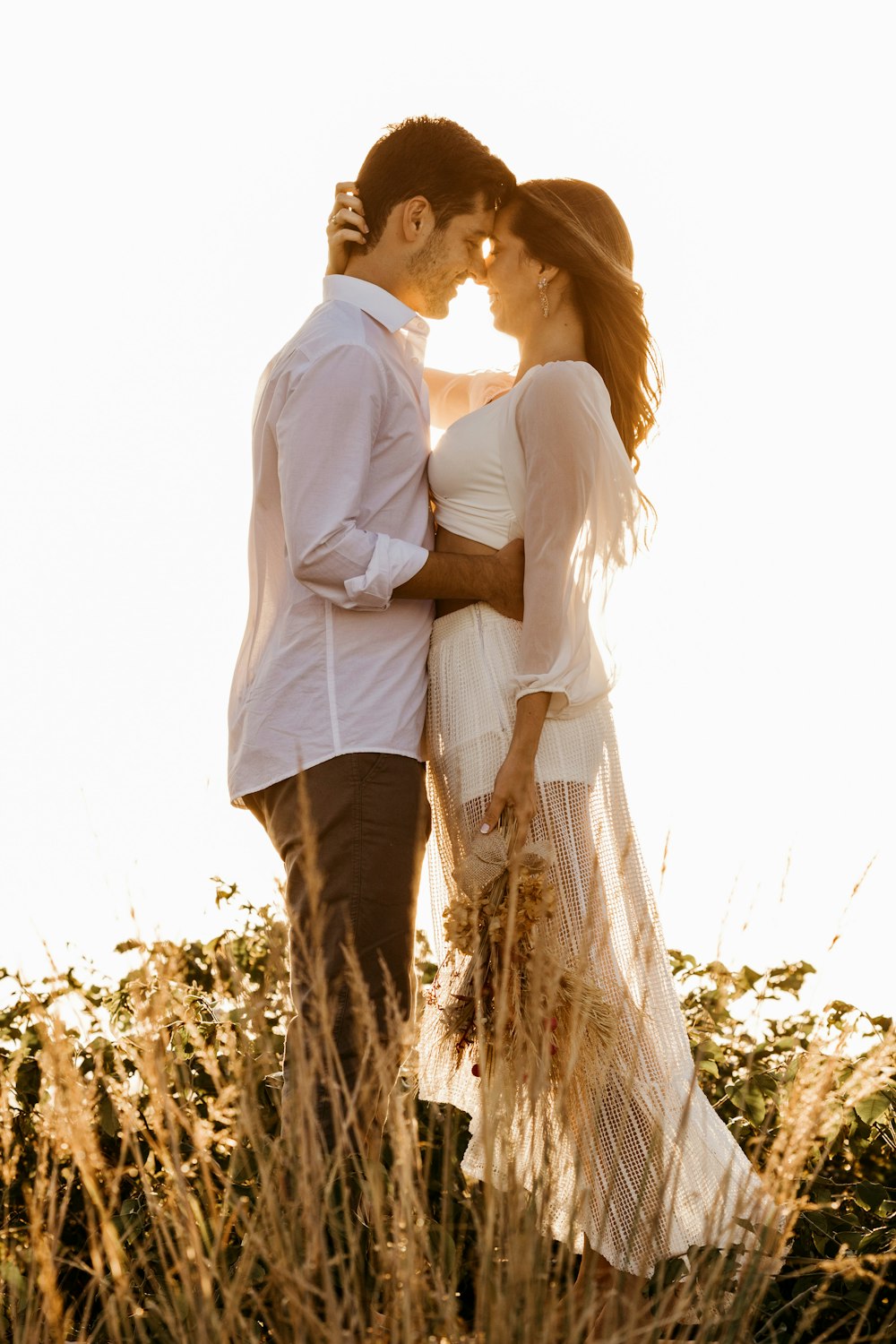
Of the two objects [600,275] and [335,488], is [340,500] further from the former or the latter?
[600,275]

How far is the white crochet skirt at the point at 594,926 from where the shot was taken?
2703 millimetres

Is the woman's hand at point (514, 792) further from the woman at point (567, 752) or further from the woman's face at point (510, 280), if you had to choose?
the woman's face at point (510, 280)

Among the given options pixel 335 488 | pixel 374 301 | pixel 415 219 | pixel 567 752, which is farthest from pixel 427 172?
pixel 567 752

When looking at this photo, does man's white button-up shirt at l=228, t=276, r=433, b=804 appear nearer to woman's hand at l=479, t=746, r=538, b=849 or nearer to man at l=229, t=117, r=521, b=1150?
man at l=229, t=117, r=521, b=1150

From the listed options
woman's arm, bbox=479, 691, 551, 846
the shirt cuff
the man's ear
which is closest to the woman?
woman's arm, bbox=479, 691, 551, 846

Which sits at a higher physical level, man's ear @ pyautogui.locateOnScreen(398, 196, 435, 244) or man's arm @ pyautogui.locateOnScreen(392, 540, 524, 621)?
man's ear @ pyautogui.locateOnScreen(398, 196, 435, 244)

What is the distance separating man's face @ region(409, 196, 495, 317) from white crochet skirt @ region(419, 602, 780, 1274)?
75cm

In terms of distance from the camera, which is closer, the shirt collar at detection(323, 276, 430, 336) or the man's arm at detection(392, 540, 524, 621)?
the man's arm at detection(392, 540, 524, 621)

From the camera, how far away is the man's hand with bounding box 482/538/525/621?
2824 mm

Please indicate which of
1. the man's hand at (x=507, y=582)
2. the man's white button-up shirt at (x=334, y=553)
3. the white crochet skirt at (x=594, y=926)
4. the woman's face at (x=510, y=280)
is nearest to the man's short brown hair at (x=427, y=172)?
the woman's face at (x=510, y=280)

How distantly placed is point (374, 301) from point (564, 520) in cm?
67

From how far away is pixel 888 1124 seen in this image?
11.4 feet

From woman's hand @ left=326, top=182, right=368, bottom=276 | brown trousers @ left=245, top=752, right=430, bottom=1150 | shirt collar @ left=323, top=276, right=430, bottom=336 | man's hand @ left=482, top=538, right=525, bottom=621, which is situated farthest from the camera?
woman's hand @ left=326, top=182, right=368, bottom=276

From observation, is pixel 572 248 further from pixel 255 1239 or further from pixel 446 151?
pixel 255 1239
